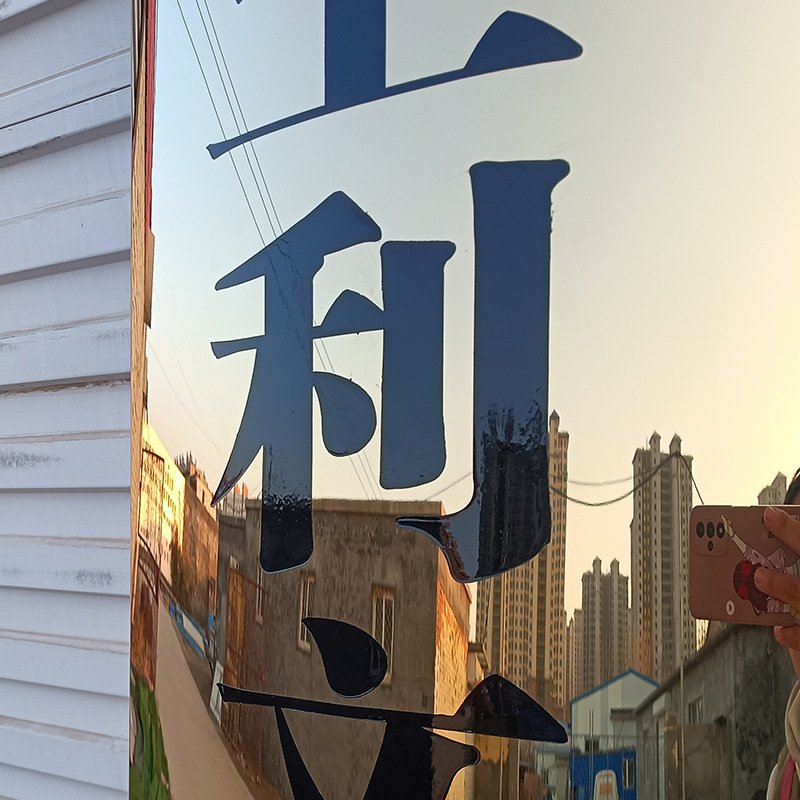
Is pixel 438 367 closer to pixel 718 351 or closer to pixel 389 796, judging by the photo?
pixel 718 351

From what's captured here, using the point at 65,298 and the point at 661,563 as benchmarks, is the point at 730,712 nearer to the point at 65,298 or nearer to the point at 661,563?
the point at 661,563

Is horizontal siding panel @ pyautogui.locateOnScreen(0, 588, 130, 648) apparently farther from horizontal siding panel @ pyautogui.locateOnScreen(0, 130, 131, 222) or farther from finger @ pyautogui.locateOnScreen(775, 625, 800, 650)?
finger @ pyautogui.locateOnScreen(775, 625, 800, 650)

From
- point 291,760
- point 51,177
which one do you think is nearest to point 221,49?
point 291,760

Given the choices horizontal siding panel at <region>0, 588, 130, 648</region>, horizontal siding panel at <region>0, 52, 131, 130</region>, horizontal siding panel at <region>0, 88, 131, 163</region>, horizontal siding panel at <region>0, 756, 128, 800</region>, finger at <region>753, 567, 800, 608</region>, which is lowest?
horizontal siding panel at <region>0, 756, 128, 800</region>

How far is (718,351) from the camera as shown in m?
0.65

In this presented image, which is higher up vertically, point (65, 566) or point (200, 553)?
point (200, 553)

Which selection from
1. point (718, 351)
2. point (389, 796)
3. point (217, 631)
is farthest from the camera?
point (217, 631)

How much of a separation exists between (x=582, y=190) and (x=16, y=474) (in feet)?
4.92

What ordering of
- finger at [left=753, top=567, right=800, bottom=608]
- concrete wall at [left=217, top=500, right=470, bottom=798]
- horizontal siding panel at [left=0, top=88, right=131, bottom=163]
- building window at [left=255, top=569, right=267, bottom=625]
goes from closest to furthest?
finger at [left=753, top=567, right=800, bottom=608], concrete wall at [left=217, top=500, right=470, bottom=798], building window at [left=255, top=569, right=267, bottom=625], horizontal siding panel at [left=0, top=88, right=131, bottom=163]

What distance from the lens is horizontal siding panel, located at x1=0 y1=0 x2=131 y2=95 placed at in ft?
5.11

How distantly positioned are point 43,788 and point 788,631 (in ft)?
5.44

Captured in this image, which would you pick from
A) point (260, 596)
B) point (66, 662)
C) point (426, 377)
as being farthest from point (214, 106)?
point (66, 662)

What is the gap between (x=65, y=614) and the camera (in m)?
1.70

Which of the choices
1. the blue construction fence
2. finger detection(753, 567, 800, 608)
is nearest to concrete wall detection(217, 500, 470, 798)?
the blue construction fence
